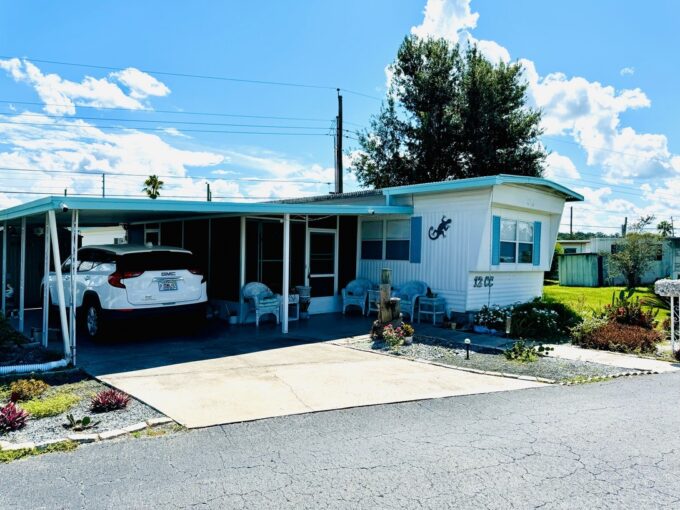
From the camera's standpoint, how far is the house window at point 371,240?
13648mm

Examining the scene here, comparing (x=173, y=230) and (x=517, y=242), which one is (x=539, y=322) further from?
(x=173, y=230)

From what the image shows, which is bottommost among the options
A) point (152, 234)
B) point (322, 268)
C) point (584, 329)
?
point (584, 329)

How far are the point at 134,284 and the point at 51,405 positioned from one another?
3.83 metres

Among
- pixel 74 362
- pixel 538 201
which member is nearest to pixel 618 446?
pixel 74 362

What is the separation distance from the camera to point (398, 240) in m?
13.2

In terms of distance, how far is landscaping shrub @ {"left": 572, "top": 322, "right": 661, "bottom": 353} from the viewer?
9602 millimetres

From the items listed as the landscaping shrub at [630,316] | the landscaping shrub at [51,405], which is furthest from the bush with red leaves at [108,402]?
the landscaping shrub at [630,316]

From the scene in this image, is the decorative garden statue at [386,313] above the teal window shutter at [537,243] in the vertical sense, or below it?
below

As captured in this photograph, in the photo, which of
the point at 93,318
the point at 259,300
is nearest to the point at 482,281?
the point at 259,300

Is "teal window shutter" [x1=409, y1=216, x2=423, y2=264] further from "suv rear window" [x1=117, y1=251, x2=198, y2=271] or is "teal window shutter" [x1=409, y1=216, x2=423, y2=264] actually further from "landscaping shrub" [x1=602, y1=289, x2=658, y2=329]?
"suv rear window" [x1=117, y1=251, x2=198, y2=271]

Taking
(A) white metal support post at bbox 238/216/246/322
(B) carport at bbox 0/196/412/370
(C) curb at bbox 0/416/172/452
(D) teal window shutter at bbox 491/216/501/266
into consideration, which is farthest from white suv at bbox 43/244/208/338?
(D) teal window shutter at bbox 491/216/501/266

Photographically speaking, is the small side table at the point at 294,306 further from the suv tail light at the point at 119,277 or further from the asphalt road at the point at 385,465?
the asphalt road at the point at 385,465

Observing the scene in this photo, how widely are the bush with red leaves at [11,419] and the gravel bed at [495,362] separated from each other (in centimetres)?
554

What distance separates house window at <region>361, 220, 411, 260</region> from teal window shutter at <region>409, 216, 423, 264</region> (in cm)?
17
